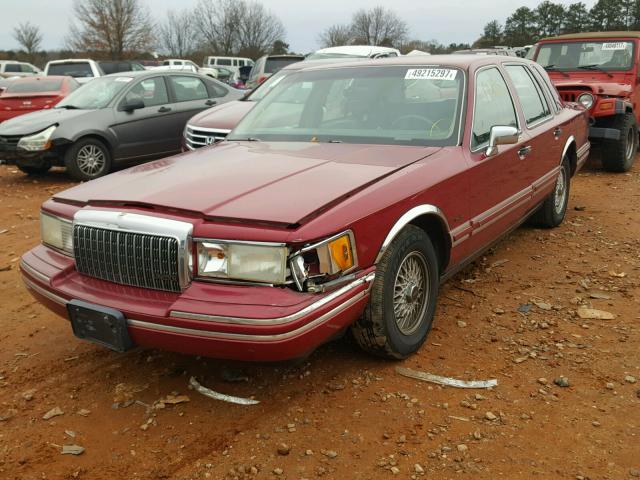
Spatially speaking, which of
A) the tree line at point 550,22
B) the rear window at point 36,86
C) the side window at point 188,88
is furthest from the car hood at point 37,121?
the tree line at point 550,22

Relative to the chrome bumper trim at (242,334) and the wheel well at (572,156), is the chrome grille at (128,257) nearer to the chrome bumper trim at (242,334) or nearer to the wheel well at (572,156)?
the chrome bumper trim at (242,334)

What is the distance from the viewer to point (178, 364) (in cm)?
343

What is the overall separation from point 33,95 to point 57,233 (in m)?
9.96

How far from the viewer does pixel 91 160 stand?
8.79m

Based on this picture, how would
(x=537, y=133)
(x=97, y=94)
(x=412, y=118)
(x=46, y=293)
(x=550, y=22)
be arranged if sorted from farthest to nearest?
(x=550, y=22) < (x=97, y=94) < (x=537, y=133) < (x=412, y=118) < (x=46, y=293)

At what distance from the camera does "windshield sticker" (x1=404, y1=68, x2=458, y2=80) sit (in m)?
4.01

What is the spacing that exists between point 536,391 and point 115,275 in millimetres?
2119

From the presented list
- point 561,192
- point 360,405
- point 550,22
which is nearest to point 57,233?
point 360,405

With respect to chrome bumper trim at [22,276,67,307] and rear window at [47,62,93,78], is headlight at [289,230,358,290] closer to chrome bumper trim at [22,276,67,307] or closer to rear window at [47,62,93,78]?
chrome bumper trim at [22,276,67,307]

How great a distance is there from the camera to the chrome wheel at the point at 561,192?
Result: 227 inches

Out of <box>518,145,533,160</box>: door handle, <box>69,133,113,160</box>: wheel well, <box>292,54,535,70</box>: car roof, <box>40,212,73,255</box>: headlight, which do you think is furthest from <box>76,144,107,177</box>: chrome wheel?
<box>518,145,533,160</box>: door handle

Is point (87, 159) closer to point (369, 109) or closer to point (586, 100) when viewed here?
point (369, 109)

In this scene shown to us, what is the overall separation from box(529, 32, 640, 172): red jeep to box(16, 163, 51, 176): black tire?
735 cm

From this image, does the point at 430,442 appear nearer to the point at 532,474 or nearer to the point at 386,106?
the point at 532,474
